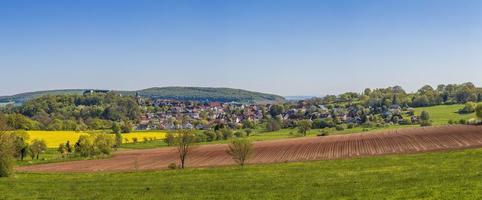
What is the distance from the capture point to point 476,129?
99.2m

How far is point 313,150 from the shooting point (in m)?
88.5

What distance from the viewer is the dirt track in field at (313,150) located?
77.2m

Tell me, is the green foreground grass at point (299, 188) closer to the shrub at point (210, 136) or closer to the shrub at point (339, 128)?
the shrub at point (210, 136)

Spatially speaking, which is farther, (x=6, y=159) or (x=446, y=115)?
(x=446, y=115)

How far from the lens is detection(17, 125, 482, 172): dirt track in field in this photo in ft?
253

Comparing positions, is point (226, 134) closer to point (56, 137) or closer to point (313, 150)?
point (56, 137)

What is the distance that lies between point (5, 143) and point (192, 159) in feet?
127

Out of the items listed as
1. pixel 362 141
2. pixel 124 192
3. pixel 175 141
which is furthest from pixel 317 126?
pixel 124 192

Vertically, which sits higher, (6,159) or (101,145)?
(6,159)

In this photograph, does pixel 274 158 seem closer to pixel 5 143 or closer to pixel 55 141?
pixel 5 143

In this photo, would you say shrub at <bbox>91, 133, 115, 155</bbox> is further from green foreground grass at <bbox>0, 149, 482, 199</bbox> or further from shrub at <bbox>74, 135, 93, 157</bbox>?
green foreground grass at <bbox>0, 149, 482, 199</bbox>

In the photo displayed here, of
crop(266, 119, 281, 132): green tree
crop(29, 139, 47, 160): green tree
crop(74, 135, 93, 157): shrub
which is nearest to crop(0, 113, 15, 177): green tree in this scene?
crop(74, 135, 93, 157): shrub

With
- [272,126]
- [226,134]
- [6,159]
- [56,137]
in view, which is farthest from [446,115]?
[6,159]

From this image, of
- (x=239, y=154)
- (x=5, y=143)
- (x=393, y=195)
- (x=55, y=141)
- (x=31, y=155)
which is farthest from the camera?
(x=55, y=141)
